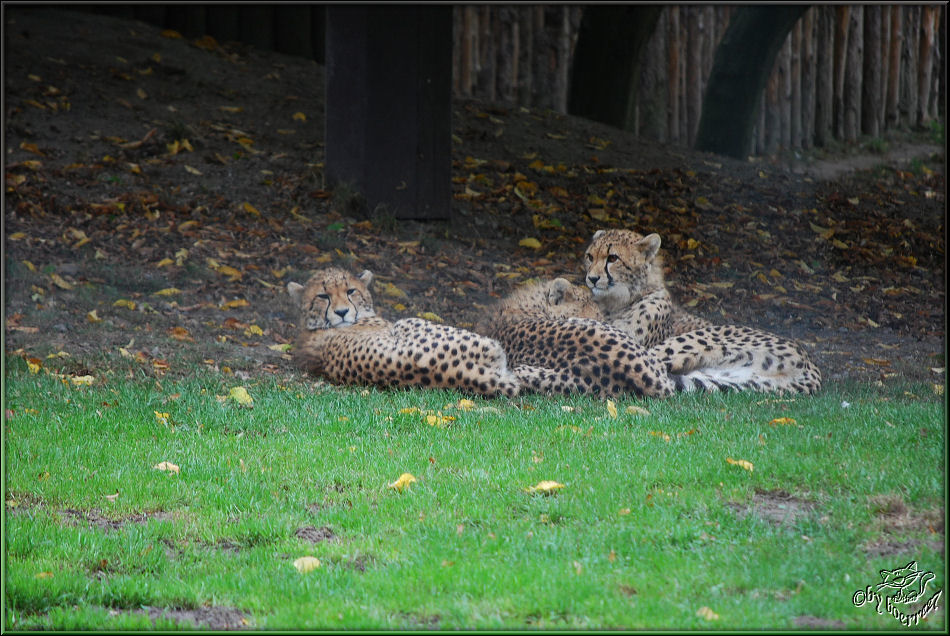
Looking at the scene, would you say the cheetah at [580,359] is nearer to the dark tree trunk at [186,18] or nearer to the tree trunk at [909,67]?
the dark tree trunk at [186,18]

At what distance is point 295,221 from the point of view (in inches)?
418

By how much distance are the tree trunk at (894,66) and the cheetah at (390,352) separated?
15.0 meters

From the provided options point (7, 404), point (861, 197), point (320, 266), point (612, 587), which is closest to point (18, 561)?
point (612, 587)

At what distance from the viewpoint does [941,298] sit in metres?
9.82

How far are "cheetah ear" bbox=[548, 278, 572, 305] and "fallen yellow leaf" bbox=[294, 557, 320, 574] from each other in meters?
4.21

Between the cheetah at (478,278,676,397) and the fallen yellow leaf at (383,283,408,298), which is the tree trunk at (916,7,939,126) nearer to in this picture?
the fallen yellow leaf at (383,283,408,298)

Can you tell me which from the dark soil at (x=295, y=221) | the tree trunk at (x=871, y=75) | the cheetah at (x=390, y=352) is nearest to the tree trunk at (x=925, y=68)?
the tree trunk at (x=871, y=75)

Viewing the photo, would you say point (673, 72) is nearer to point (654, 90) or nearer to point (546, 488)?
point (654, 90)

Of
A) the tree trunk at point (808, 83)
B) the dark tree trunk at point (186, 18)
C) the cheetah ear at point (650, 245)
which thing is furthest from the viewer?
the tree trunk at point (808, 83)

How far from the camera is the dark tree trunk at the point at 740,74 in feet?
47.6

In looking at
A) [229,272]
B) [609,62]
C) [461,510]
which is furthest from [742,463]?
[609,62]

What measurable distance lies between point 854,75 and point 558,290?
44.2 feet

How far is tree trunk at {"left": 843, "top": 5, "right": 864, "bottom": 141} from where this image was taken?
18.5 metres

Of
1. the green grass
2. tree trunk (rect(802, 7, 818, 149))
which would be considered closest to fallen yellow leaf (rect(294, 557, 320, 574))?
the green grass
